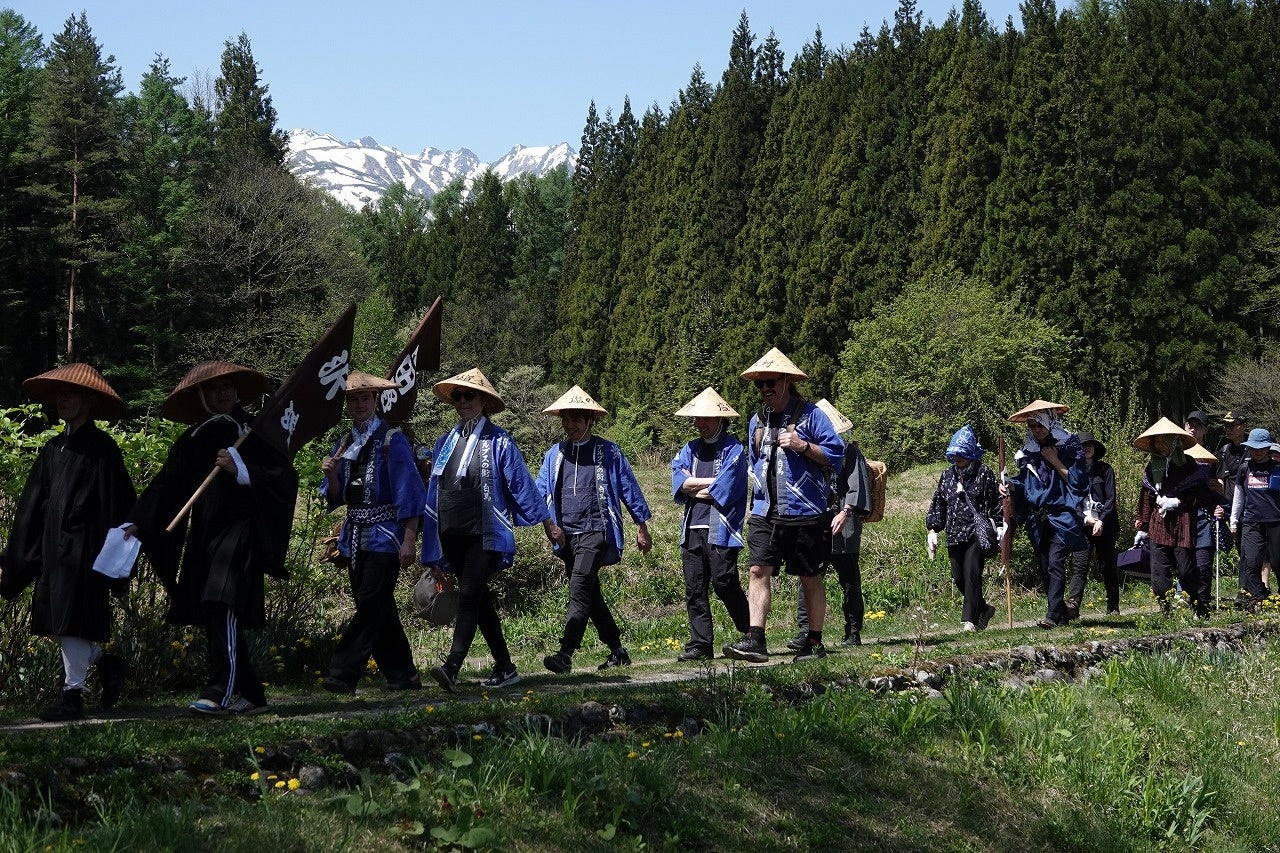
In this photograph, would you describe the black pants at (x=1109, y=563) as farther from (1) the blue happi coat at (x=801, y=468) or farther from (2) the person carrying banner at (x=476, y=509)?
(2) the person carrying banner at (x=476, y=509)

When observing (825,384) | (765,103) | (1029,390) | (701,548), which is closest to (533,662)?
(701,548)

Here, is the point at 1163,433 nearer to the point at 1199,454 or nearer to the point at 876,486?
the point at 1199,454

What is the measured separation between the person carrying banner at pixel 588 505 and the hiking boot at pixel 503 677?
3.11 feet

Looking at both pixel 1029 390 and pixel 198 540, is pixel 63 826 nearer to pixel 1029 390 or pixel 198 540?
pixel 198 540

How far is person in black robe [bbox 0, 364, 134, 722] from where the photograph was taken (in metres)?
7.21

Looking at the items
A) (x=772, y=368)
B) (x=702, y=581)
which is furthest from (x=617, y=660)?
(x=772, y=368)

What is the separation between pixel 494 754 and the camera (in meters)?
6.24

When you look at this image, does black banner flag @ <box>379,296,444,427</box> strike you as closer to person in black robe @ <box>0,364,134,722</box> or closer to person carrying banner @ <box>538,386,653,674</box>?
person carrying banner @ <box>538,386,653,674</box>

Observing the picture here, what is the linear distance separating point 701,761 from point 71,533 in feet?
11.8

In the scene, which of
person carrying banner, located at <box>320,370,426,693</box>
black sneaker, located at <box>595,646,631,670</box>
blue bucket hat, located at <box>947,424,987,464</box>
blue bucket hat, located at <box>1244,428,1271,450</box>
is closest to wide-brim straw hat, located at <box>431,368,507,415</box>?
person carrying banner, located at <box>320,370,426,693</box>

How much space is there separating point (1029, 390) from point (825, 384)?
11.8 m

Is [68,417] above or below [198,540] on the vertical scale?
above

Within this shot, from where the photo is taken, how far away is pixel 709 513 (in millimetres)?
10445

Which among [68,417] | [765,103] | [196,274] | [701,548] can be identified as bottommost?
[701,548]
